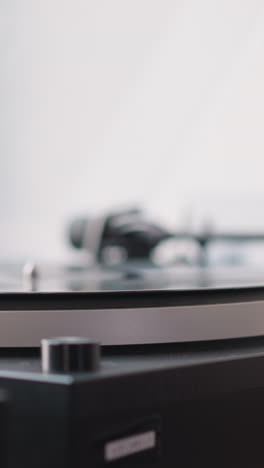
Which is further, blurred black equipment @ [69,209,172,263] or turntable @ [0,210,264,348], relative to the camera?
blurred black equipment @ [69,209,172,263]

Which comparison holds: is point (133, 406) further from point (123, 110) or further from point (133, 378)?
point (123, 110)

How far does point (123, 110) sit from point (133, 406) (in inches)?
72.3

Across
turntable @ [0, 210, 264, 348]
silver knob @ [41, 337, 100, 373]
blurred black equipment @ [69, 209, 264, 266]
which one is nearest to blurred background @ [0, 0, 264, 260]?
blurred black equipment @ [69, 209, 264, 266]

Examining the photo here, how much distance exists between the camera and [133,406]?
281 millimetres

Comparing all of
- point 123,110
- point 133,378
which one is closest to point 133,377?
point 133,378

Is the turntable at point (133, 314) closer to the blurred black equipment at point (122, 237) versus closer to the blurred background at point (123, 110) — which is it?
the blurred black equipment at point (122, 237)

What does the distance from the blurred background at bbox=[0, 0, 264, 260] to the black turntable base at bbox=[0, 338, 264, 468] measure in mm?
1489

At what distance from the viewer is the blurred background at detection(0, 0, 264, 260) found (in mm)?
1860

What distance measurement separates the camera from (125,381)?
0.28 metres

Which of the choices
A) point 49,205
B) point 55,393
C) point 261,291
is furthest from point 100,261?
point 49,205

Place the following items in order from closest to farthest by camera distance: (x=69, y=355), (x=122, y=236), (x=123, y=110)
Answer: (x=69, y=355)
(x=122, y=236)
(x=123, y=110)

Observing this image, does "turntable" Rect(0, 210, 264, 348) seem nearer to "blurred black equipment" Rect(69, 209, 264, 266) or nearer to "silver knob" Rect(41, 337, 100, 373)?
"silver knob" Rect(41, 337, 100, 373)

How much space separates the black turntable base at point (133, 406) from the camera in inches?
10.5

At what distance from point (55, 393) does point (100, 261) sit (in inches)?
22.3
